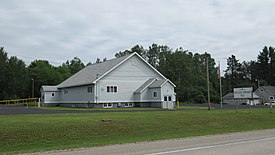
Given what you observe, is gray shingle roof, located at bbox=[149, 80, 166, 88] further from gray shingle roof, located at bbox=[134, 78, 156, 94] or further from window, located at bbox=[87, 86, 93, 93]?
window, located at bbox=[87, 86, 93, 93]

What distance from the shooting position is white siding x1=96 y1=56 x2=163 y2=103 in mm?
48438

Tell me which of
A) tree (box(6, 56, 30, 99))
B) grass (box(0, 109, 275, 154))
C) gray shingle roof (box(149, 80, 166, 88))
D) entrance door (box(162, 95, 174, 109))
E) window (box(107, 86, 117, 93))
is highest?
tree (box(6, 56, 30, 99))

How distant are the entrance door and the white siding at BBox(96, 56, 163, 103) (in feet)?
15.7

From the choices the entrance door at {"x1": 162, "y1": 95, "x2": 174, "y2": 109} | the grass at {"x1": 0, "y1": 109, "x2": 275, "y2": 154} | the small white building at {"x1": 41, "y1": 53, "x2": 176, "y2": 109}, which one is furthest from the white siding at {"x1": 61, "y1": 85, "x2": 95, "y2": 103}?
the grass at {"x1": 0, "y1": 109, "x2": 275, "y2": 154}

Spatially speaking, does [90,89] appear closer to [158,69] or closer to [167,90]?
[167,90]

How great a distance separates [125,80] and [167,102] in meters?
7.02

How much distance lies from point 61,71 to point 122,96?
55.8 m

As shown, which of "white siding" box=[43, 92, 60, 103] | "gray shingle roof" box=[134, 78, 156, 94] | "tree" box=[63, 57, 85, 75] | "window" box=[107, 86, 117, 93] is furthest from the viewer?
"tree" box=[63, 57, 85, 75]

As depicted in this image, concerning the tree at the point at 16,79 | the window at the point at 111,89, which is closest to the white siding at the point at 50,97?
the window at the point at 111,89

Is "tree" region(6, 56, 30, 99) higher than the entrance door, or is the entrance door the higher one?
"tree" region(6, 56, 30, 99)

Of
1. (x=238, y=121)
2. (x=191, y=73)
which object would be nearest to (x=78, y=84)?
(x=238, y=121)

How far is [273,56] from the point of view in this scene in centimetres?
11706

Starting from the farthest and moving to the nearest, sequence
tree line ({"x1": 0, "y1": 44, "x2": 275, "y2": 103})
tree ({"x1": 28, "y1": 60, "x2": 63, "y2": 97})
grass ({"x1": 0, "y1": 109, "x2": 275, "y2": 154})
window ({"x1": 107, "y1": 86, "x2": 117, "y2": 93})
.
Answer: tree ({"x1": 28, "y1": 60, "x2": 63, "y2": 97}) → tree line ({"x1": 0, "y1": 44, "x2": 275, "y2": 103}) → window ({"x1": 107, "y1": 86, "x2": 117, "y2": 93}) → grass ({"x1": 0, "y1": 109, "x2": 275, "y2": 154})

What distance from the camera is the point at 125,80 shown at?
50.6 metres
